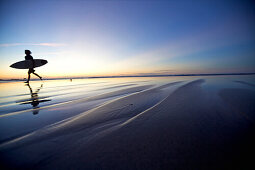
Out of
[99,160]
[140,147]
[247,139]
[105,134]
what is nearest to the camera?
[99,160]

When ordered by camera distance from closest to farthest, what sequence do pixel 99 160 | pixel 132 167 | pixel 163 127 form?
pixel 132 167 → pixel 99 160 → pixel 163 127

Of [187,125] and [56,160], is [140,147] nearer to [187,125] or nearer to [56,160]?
[56,160]

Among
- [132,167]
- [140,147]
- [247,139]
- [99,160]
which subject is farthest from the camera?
[247,139]

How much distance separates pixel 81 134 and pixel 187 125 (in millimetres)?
2641

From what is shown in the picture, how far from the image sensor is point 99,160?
1422 mm

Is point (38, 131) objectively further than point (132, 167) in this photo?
Yes

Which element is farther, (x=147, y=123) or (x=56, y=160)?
(x=147, y=123)

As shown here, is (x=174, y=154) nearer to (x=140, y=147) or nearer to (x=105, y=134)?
(x=140, y=147)

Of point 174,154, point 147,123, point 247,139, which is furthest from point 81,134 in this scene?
point 247,139

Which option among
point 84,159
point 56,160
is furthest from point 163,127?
point 56,160

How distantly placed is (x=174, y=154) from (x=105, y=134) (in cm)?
141

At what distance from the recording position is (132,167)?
4.24 ft

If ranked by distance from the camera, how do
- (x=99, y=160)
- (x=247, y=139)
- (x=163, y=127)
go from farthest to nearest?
(x=163, y=127) < (x=247, y=139) < (x=99, y=160)

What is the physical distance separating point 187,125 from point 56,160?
285cm
